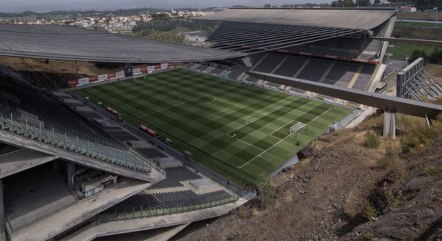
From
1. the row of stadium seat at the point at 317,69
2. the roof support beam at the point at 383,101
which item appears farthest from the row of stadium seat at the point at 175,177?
the row of stadium seat at the point at 317,69

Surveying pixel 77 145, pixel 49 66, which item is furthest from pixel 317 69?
pixel 77 145

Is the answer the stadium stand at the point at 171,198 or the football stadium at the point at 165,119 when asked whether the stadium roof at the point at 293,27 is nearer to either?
the football stadium at the point at 165,119

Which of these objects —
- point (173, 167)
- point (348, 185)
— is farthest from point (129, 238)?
point (348, 185)

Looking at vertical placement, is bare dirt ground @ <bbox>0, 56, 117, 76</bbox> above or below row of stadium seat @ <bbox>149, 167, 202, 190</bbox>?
above

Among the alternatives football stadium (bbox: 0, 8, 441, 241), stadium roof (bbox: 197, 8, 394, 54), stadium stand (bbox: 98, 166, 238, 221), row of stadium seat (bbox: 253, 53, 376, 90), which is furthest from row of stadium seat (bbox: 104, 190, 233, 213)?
row of stadium seat (bbox: 253, 53, 376, 90)

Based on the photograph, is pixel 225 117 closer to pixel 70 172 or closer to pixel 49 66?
pixel 70 172

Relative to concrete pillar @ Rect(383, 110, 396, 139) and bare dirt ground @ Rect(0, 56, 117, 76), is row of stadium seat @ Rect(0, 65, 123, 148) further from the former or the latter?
bare dirt ground @ Rect(0, 56, 117, 76)

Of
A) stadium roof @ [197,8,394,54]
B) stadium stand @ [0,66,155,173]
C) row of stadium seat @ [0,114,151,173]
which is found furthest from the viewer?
Answer: stadium roof @ [197,8,394,54]
